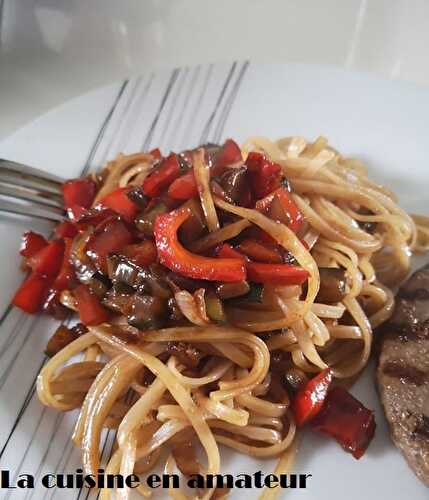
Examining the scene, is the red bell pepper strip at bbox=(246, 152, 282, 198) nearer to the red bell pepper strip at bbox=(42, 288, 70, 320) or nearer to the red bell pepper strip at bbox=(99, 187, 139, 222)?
the red bell pepper strip at bbox=(99, 187, 139, 222)

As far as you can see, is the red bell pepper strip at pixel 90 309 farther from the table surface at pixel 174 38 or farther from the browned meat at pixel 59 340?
the table surface at pixel 174 38

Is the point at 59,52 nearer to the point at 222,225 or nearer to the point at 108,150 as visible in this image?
the point at 108,150

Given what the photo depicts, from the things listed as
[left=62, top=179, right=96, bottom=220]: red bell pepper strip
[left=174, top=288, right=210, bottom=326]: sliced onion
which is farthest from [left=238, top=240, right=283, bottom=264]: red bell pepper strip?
[left=62, top=179, right=96, bottom=220]: red bell pepper strip

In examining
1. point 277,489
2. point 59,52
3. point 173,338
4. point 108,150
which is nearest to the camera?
point 277,489

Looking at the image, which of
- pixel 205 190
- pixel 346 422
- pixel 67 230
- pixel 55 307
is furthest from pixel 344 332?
pixel 67 230

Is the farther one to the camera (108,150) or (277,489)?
(108,150)

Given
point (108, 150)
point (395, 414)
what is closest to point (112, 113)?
point (108, 150)

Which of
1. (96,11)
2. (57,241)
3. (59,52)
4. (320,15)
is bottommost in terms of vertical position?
(57,241)
